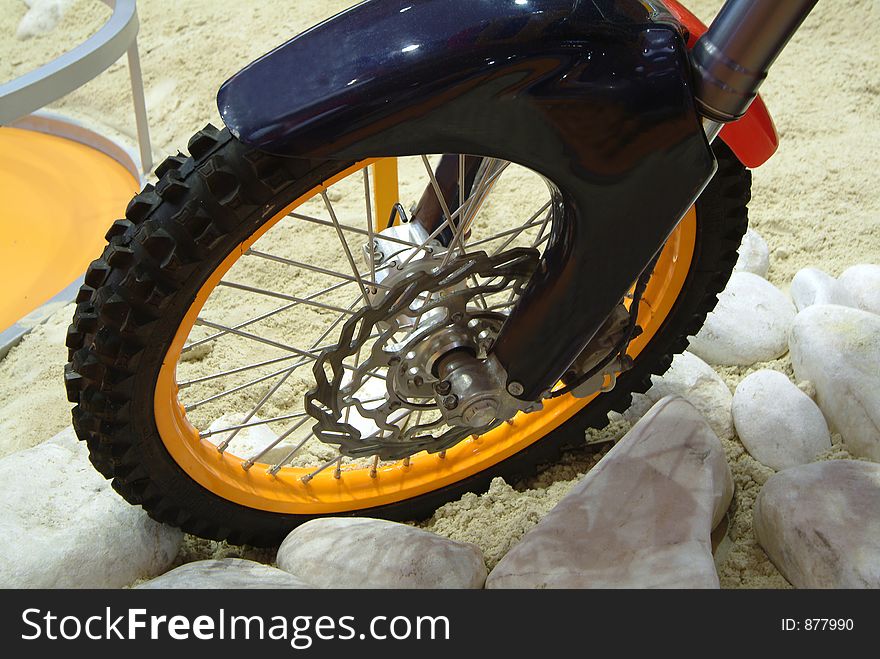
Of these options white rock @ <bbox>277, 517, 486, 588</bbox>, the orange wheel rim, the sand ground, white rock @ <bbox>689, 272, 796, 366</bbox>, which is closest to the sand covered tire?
the orange wheel rim

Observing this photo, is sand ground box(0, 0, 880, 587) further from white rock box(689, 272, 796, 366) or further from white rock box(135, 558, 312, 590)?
white rock box(135, 558, 312, 590)

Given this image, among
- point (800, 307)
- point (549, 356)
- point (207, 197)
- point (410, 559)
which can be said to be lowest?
point (800, 307)

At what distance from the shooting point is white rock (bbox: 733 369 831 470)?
4.51 ft

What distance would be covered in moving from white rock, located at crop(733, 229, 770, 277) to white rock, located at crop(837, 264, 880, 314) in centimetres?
15

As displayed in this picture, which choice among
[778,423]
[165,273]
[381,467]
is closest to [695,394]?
[778,423]

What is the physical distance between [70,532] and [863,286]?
1.22 meters

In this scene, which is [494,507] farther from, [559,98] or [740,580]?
[559,98]

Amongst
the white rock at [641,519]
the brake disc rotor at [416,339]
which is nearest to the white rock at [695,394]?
the white rock at [641,519]

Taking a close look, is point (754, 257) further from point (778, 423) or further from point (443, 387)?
point (443, 387)

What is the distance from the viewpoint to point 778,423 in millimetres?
1389

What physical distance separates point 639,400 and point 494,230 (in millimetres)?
553

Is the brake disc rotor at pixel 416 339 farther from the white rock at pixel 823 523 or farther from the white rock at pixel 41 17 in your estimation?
the white rock at pixel 41 17
